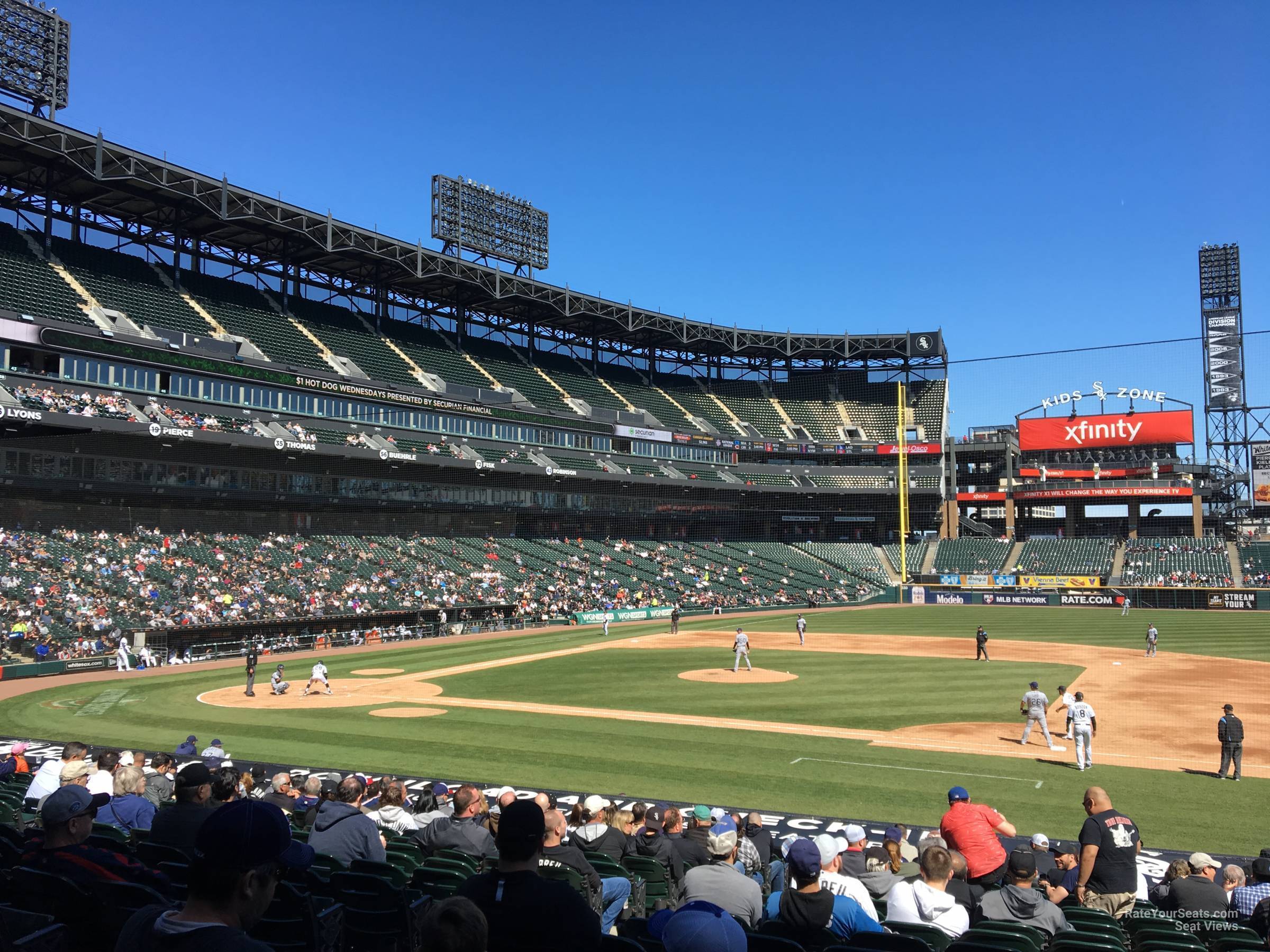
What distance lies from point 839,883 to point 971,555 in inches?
2888

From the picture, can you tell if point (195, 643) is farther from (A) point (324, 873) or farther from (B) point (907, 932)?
(B) point (907, 932)

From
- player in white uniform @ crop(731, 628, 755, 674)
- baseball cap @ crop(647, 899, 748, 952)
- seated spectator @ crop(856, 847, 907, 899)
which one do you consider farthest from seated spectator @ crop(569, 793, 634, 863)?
player in white uniform @ crop(731, 628, 755, 674)

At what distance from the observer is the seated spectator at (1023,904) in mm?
6625

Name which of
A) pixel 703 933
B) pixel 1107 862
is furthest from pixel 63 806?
pixel 1107 862

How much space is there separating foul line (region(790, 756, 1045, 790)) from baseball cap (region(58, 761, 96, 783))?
39.6 ft

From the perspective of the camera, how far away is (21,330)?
39250 mm

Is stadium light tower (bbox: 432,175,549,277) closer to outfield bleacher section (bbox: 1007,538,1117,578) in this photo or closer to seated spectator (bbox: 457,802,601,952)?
outfield bleacher section (bbox: 1007,538,1117,578)

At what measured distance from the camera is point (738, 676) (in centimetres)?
2978

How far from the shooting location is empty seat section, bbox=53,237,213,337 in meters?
47.2

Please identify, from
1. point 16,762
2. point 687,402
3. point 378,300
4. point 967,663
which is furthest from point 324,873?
point 687,402

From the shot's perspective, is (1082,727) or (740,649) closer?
(1082,727)

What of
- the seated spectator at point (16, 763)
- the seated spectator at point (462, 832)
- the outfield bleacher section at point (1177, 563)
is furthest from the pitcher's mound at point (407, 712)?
the outfield bleacher section at point (1177, 563)

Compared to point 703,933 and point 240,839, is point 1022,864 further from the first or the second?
point 240,839

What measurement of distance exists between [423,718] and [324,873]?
16.2 m
